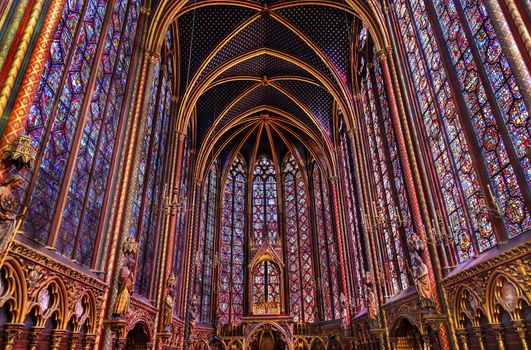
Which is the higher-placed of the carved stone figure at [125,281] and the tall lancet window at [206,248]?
the tall lancet window at [206,248]

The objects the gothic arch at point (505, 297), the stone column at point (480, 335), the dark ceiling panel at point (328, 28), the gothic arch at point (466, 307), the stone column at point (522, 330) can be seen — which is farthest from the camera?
the dark ceiling panel at point (328, 28)

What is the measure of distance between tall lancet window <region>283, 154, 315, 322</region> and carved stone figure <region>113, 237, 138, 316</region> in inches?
590

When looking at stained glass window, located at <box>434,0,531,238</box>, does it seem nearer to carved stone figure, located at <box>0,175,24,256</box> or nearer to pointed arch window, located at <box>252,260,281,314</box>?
carved stone figure, located at <box>0,175,24,256</box>

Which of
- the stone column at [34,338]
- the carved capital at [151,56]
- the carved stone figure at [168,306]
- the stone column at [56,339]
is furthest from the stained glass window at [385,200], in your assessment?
the stone column at [34,338]

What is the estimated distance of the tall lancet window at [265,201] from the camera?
2633 centimetres

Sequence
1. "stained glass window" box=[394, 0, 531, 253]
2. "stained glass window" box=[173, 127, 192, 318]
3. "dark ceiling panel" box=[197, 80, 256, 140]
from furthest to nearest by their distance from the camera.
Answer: "dark ceiling panel" box=[197, 80, 256, 140] < "stained glass window" box=[173, 127, 192, 318] < "stained glass window" box=[394, 0, 531, 253]

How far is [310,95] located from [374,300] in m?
13.0

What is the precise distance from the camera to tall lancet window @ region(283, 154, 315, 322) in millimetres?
23547

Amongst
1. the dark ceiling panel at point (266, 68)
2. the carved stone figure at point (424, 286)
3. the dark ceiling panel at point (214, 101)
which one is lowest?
the carved stone figure at point (424, 286)

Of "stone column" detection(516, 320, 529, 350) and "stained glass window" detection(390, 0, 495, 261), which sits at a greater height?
"stained glass window" detection(390, 0, 495, 261)

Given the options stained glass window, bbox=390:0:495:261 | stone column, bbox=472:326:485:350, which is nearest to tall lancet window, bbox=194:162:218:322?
stained glass window, bbox=390:0:495:261

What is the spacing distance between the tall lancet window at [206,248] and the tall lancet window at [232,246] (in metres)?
0.82

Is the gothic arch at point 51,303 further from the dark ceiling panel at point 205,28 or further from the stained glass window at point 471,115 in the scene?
the dark ceiling panel at point 205,28

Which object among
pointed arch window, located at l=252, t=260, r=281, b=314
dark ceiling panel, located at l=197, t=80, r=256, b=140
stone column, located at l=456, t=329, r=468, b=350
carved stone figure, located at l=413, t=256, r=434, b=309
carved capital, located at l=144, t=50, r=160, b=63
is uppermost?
dark ceiling panel, located at l=197, t=80, r=256, b=140
